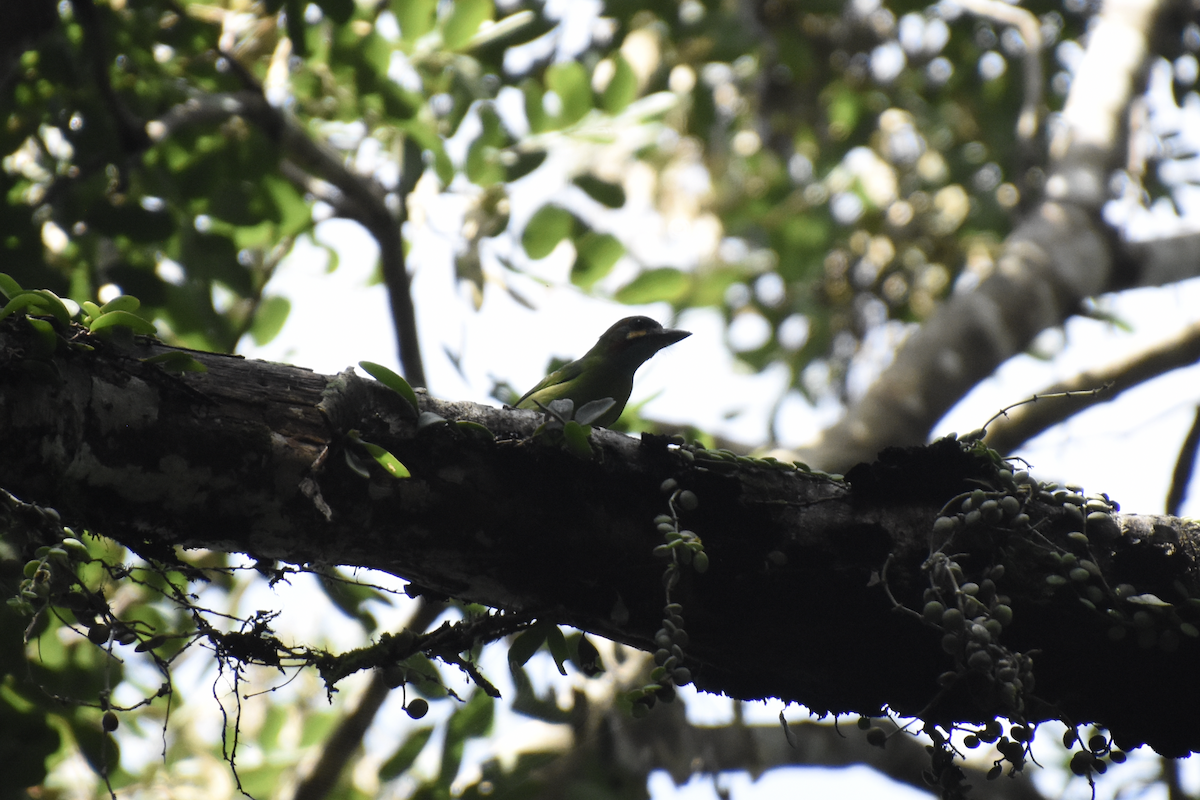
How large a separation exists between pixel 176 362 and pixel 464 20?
10.2ft

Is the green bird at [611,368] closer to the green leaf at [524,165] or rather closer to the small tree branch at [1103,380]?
the green leaf at [524,165]

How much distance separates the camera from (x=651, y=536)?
7.43ft

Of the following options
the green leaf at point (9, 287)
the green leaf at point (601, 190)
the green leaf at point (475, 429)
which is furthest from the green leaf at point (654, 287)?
the green leaf at point (9, 287)

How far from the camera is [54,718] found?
3.36 m

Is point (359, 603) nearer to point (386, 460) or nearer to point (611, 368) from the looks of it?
point (611, 368)

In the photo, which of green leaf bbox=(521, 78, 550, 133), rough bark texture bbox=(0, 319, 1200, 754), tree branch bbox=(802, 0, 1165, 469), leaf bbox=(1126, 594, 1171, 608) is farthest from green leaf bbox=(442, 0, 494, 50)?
leaf bbox=(1126, 594, 1171, 608)

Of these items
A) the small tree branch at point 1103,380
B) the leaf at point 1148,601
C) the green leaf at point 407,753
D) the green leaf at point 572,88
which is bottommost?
the leaf at point 1148,601

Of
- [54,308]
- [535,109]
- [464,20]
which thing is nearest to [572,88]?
[535,109]

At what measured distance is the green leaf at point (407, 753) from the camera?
371cm

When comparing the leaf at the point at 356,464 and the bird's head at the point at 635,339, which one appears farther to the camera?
the bird's head at the point at 635,339

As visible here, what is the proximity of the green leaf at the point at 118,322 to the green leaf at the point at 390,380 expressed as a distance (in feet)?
1.52

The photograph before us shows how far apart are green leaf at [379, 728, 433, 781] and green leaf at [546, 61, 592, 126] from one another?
290 cm

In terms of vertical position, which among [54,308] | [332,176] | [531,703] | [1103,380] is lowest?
[531,703]

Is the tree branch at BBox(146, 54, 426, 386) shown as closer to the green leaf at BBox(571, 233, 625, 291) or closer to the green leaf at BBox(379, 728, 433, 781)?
the green leaf at BBox(571, 233, 625, 291)
